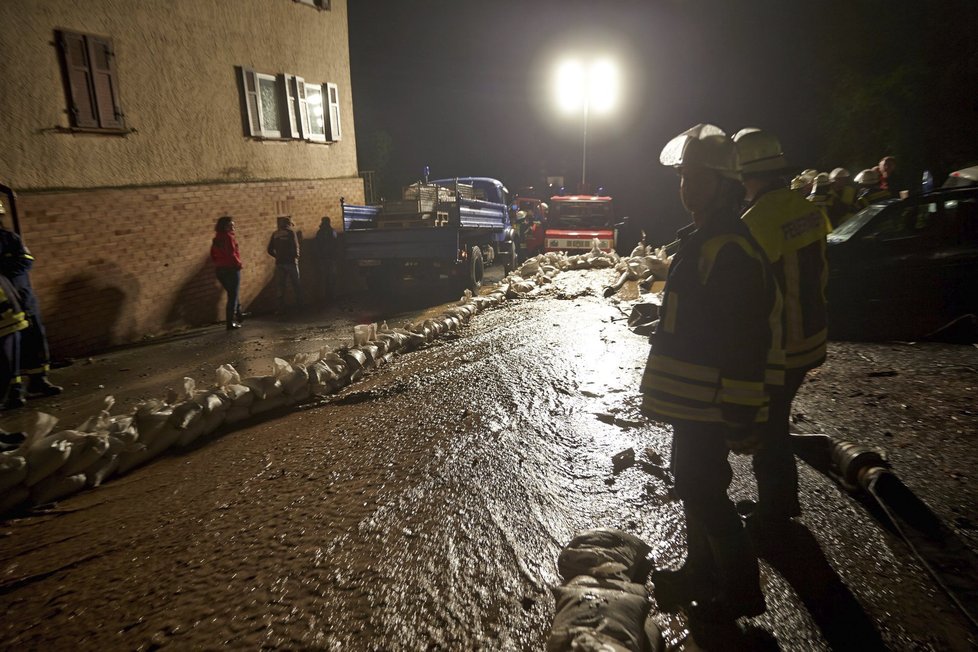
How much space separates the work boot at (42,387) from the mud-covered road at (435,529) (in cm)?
334

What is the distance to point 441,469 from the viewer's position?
3.24 metres

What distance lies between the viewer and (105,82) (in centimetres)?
754

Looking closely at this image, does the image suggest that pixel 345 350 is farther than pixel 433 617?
Yes

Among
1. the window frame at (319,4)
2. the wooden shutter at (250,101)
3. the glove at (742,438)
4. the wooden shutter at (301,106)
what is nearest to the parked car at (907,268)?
the glove at (742,438)

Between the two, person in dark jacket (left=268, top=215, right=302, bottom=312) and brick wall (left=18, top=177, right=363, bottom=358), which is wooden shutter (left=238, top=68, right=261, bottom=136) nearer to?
brick wall (left=18, top=177, right=363, bottom=358)

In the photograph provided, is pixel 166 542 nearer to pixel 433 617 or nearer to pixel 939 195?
pixel 433 617

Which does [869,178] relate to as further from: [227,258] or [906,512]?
[227,258]

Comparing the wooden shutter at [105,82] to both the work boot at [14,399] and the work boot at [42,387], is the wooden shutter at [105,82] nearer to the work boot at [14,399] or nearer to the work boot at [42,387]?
the work boot at [42,387]

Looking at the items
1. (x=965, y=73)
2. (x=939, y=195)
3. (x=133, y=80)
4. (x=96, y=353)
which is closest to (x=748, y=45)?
(x=965, y=73)

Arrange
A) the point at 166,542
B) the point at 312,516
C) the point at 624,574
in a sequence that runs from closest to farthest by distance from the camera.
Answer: the point at 624,574, the point at 166,542, the point at 312,516

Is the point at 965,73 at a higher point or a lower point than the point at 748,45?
lower

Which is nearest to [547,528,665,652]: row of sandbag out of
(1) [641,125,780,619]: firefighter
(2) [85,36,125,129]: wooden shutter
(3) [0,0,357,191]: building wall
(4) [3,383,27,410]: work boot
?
(1) [641,125,780,619]: firefighter

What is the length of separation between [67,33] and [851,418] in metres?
10.2

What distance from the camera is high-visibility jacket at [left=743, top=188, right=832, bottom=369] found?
2.25m
